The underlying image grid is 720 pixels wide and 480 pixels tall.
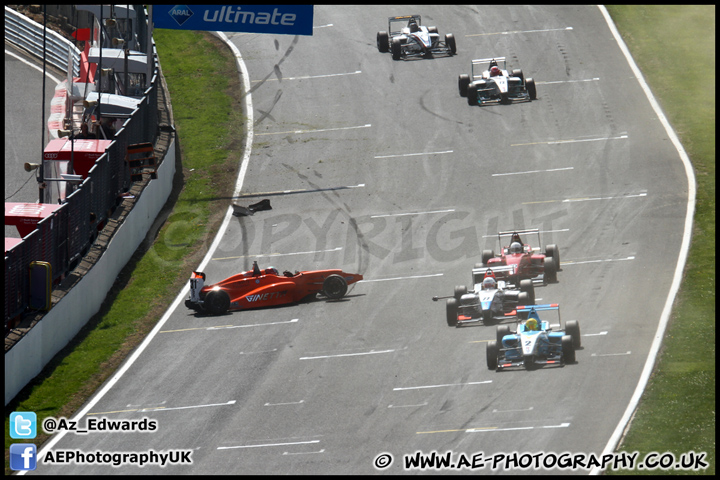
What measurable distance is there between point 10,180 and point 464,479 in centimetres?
2035

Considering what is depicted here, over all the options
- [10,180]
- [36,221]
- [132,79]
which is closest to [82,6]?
[132,79]

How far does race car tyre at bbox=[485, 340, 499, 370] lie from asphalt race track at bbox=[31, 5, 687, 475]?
0.51 ft

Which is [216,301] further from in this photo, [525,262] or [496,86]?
[496,86]

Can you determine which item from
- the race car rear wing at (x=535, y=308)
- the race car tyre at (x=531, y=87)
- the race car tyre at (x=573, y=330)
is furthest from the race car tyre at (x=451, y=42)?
the race car tyre at (x=573, y=330)

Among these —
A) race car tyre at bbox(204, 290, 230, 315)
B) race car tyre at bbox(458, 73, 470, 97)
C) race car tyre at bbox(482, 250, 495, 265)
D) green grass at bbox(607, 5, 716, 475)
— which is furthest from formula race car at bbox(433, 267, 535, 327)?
race car tyre at bbox(458, 73, 470, 97)

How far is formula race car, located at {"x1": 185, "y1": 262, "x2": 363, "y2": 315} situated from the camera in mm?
22516

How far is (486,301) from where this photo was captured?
68.0ft

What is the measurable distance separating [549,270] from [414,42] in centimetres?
1904

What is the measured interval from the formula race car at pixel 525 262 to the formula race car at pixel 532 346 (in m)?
3.60

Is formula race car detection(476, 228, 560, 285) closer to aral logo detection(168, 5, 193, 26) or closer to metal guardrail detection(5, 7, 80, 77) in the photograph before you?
aral logo detection(168, 5, 193, 26)

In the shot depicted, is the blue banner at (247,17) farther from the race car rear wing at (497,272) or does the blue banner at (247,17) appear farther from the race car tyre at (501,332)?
the race car tyre at (501,332)

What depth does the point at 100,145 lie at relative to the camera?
1029 inches

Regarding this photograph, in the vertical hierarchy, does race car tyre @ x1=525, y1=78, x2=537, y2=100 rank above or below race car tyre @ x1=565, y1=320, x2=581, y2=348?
above

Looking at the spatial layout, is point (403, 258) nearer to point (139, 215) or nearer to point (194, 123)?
point (139, 215)
